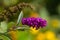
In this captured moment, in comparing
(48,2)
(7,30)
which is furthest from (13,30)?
(48,2)

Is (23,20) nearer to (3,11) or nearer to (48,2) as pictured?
(3,11)

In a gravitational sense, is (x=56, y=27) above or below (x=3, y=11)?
below

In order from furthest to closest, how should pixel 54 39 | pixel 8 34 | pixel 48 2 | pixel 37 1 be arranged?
pixel 48 2 → pixel 37 1 → pixel 54 39 → pixel 8 34

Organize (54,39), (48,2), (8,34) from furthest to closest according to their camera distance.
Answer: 1. (48,2)
2. (54,39)
3. (8,34)

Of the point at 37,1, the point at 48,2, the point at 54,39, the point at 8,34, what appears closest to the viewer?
the point at 8,34

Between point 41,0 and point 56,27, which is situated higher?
point 41,0

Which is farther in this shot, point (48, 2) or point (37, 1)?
point (48, 2)

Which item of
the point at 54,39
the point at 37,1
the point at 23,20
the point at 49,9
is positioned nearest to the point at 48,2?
the point at 49,9

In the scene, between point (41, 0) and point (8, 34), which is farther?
point (41, 0)

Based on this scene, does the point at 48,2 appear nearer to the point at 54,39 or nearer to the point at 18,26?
the point at 54,39
